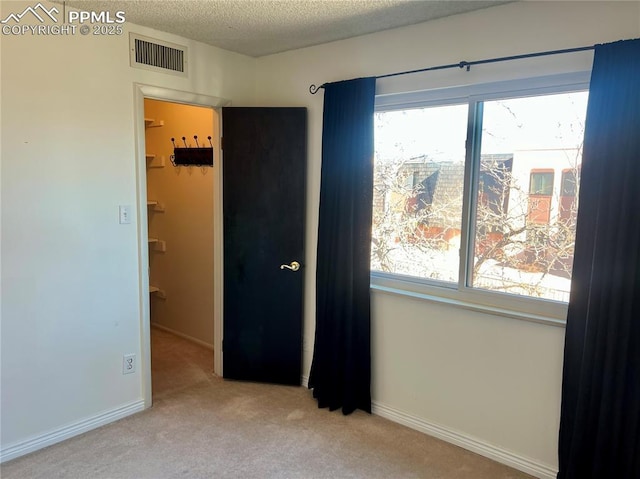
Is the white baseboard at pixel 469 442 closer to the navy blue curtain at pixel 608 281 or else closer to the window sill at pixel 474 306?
the navy blue curtain at pixel 608 281

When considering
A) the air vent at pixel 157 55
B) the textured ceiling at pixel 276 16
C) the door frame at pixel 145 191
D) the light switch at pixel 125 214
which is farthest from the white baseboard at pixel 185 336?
the textured ceiling at pixel 276 16

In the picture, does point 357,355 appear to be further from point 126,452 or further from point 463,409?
point 126,452

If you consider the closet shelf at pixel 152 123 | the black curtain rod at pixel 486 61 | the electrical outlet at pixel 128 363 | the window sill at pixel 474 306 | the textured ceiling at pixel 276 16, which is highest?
the textured ceiling at pixel 276 16

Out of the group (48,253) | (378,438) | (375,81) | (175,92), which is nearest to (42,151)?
(48,253)

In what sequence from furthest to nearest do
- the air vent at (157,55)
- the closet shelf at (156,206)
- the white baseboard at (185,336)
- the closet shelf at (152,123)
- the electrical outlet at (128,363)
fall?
the closet shelf at (156,206), the closet shelf at (152,123), the white baseboard at (185,336), the electrical outlet at (128,363), the air vent at (157,55)

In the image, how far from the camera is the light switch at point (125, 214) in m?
2.72

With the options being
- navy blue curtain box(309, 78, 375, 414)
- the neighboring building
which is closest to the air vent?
navy blue curtain box(309, 78, 375, 414)

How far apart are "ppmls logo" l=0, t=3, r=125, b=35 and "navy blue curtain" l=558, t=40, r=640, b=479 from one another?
251cm

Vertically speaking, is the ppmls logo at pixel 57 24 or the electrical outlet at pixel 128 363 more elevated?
the ppmls logo at pixel 57 24

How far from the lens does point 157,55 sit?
9.12ft

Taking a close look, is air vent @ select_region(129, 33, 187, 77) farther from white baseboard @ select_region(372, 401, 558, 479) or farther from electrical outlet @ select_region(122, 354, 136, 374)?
white baseboard @ select_region(372, 401, 558, 479)

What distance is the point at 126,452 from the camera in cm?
246

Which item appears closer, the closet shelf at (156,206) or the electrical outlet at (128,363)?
the electrical outlet at (128,363)

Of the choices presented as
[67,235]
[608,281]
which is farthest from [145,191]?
[608,281]
